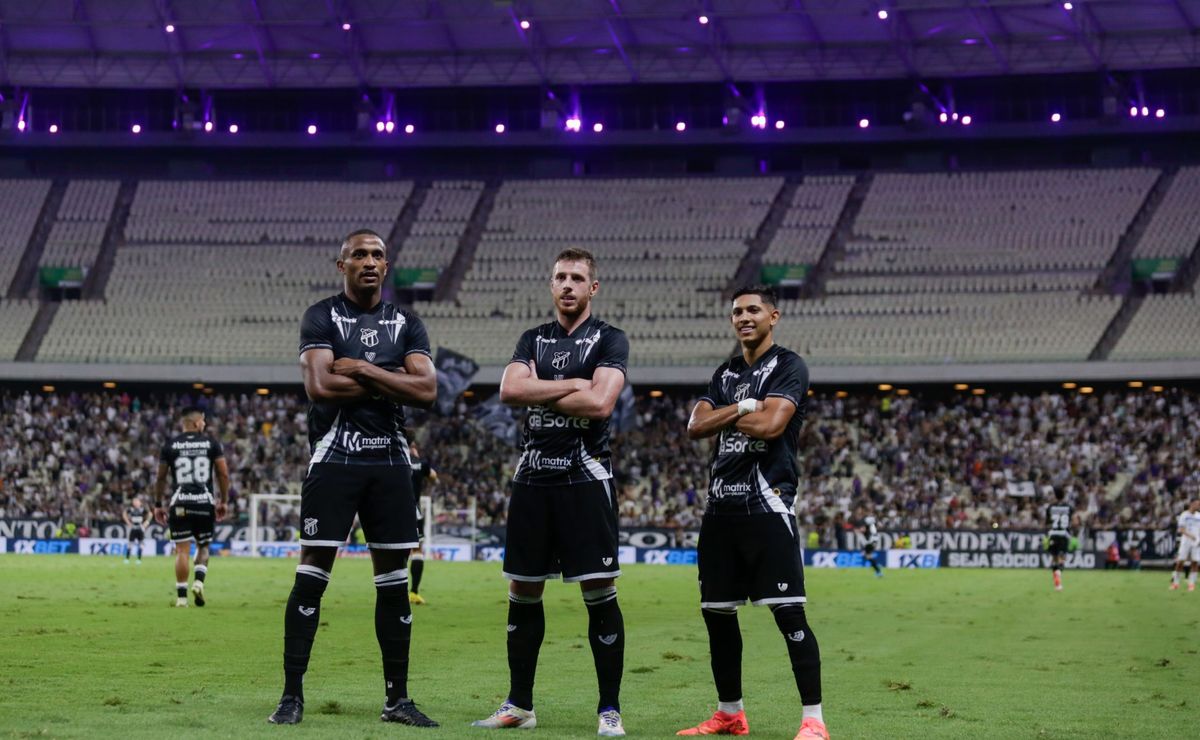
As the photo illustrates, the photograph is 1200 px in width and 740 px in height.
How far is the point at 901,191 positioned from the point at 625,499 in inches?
867

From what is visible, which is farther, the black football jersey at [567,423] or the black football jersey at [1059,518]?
the black football jersey at [1059,518]

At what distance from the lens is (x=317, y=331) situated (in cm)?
997

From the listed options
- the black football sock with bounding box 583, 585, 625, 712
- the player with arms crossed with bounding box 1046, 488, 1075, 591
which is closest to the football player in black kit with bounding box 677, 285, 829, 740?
the black football sock with bounding box 583, 585, 625, 712

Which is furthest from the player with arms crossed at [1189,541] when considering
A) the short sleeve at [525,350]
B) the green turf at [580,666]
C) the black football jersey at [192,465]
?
the short sleeve at [525,350]

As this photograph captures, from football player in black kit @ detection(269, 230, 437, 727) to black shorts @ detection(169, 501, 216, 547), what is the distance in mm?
11927

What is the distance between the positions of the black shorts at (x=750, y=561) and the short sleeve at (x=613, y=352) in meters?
1.21

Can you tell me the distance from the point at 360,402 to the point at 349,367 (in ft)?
1.12

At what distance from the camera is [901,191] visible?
6588 centimetres

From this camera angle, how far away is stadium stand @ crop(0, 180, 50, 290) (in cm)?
6444

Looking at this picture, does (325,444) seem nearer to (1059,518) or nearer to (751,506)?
(751,506)

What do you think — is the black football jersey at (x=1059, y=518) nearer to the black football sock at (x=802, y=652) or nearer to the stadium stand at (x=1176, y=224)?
the stadium stand at (x=1176, y=224)

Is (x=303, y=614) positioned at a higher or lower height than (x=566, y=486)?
lower

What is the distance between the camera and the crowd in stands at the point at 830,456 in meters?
50.1

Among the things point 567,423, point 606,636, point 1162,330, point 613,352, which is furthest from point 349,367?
point 1162,330
